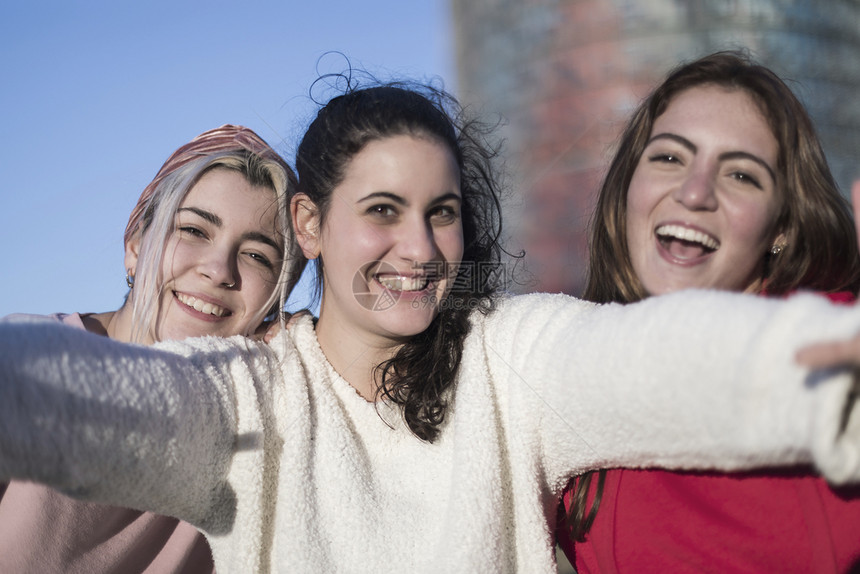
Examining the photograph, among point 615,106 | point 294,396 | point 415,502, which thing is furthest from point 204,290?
point 615,106

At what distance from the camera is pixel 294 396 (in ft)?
4.93

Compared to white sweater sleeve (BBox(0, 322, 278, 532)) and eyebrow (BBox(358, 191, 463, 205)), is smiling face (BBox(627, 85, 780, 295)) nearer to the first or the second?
eyebrow (BBox(358, 191, 463, 205))

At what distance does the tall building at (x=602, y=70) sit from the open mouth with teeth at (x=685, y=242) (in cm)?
601

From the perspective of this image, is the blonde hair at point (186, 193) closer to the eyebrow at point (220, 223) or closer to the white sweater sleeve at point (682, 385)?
the eyebrow at point (220, 223)

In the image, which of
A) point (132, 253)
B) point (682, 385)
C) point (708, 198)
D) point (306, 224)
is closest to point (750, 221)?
point (708, 198)

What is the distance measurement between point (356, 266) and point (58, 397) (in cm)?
67

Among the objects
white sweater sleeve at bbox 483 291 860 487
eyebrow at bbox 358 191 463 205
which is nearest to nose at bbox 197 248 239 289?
eyebrow at bbox 358 191 463 205

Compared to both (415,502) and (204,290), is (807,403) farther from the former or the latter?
(204,290)

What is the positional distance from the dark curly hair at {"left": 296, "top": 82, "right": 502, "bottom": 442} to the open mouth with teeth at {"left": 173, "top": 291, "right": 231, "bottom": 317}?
0.33 meters

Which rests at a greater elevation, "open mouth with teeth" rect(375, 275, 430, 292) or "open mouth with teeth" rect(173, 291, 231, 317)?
"open mouth with teeth" rect(375, 275, 430, 292)

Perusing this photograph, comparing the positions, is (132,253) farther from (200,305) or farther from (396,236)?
(396,236)

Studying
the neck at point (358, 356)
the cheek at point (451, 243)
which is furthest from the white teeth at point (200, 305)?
the cheek at point (451, 243)

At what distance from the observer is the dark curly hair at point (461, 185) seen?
1584 millimetres

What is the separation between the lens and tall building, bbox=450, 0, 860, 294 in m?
7.96
